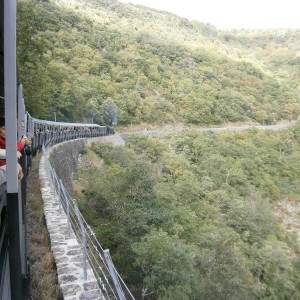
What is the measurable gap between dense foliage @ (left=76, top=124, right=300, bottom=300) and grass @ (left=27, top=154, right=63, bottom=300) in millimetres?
4704

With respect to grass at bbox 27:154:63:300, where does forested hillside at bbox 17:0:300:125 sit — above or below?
above

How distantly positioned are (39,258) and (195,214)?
1873cm

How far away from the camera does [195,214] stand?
22422 mm

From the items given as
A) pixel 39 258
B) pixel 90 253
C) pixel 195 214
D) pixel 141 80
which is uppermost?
pixel 141 80

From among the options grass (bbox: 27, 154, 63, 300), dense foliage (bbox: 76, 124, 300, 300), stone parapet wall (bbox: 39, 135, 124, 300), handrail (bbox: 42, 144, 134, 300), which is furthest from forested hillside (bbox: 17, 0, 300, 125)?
handrail (bbox: 42, 144, 134, 300)

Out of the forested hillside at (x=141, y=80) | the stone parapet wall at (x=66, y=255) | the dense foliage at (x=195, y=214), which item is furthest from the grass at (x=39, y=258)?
the forested hillside at (x=141, y=80)

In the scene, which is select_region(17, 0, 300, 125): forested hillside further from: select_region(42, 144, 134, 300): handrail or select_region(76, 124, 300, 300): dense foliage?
select_region(42, 144, 134, 300): handrail

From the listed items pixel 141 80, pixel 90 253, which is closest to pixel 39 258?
pixel 90 253

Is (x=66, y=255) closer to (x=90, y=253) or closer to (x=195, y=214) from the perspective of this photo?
(x=90, y=253)

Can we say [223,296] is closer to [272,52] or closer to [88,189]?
[88,189]

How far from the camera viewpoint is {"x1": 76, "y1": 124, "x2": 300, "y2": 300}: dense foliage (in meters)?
10.8

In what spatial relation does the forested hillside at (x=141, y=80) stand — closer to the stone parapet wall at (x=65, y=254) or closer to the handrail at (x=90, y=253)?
the stone parapet wall at (x=65, y=254)

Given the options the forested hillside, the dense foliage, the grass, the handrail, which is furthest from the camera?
the forested hillside

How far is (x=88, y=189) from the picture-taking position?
50.2 feet
